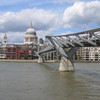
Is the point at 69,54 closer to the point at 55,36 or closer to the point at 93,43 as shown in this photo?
the point at 55,36

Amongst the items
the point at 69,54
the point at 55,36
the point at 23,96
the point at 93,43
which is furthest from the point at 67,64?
the point at 23,96

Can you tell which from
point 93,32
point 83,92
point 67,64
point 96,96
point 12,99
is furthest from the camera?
point 67,64

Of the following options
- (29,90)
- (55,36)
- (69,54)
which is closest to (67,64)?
(69,54)

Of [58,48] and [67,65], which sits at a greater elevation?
[58,48]

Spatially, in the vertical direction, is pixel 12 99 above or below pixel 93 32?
below

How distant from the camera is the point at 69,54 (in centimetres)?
6800

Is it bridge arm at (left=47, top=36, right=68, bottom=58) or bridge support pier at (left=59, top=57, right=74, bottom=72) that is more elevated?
bridge arm at (left=47, top=36, right=68, bottom=58)

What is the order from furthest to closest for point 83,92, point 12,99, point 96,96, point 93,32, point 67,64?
point 67,64 → point 93,32 → point 83,92 → point 96,96 → point 12,99

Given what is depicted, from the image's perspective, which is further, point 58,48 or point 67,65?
point 58,48

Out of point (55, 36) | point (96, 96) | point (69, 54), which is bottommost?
point (96, 96)

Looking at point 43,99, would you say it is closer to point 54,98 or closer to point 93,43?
point 54,98

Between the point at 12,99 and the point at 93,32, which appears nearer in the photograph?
the point at 12,99

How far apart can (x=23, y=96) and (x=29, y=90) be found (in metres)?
4.49

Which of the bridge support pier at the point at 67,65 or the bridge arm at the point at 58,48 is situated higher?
the bridge arm at the point at 58,48
